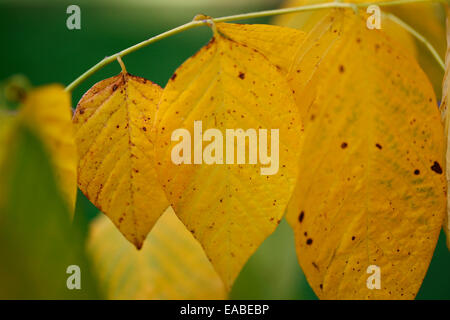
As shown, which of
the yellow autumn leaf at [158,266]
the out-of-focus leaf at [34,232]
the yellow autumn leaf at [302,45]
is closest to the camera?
the out-of-focus leaf at [34,232]

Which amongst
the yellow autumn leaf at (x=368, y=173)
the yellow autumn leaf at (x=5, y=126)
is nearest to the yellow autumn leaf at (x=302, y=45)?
the yellow autumn leaf at (x=368, y=173)

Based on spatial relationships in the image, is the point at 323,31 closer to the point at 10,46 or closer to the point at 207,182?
the point at 207,182

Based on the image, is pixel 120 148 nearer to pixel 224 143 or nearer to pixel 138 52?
pixel 224 143

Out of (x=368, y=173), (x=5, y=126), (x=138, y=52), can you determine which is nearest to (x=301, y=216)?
(x=368, y=173)

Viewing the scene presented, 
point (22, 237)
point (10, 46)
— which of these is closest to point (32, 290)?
point (22, 237)

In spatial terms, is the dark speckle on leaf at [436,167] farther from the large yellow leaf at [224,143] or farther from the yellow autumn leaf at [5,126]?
the yellow autumn leaf at [5,126]
